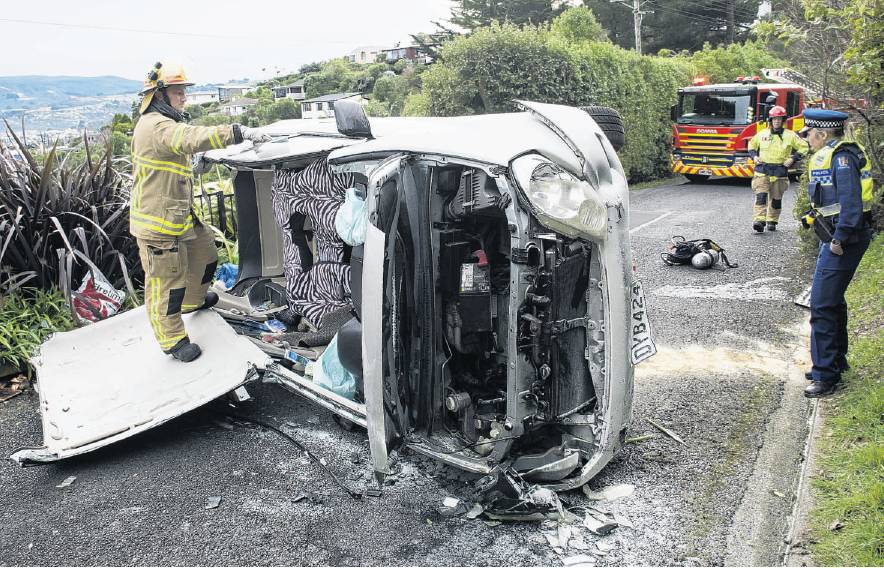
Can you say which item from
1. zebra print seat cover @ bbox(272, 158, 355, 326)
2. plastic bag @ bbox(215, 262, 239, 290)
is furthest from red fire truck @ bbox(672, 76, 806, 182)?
zebra print seat cover @ bbox(272, 158, 355, 326)

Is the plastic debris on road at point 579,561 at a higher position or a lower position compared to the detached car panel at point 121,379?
lower

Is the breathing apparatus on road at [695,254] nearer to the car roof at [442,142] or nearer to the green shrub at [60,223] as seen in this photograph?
the car roof at [442,142]

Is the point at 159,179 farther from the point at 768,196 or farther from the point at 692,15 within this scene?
the point at 692,15

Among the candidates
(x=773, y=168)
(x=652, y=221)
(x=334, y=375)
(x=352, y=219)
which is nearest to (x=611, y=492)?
(x=334, y=375)

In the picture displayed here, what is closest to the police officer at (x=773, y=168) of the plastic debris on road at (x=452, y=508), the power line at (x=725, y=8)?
the plastic debris on road at (x=452, y=508)

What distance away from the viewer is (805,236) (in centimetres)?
862

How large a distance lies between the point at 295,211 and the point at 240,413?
1630 millimetres

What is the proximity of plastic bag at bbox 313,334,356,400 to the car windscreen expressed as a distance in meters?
13.8

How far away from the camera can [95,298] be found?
617cm

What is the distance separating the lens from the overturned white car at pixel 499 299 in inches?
136

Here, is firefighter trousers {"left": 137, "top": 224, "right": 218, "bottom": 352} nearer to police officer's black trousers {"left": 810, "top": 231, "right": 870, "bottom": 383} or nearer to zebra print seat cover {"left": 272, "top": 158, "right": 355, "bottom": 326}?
zebra print seat cover {"left": 272, "top": 158, "right": 355, "bottom": 326}

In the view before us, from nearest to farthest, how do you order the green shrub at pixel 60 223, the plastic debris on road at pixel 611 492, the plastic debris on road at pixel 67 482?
the plastic debris on road at pixel 611 492, the plastic debris on road at pixel 67 482, the green shrub at pixel 60 223

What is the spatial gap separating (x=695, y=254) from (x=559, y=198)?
5658 mm

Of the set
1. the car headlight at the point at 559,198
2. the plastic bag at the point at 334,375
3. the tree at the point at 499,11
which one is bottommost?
the plastic bag at the point at 334,375
